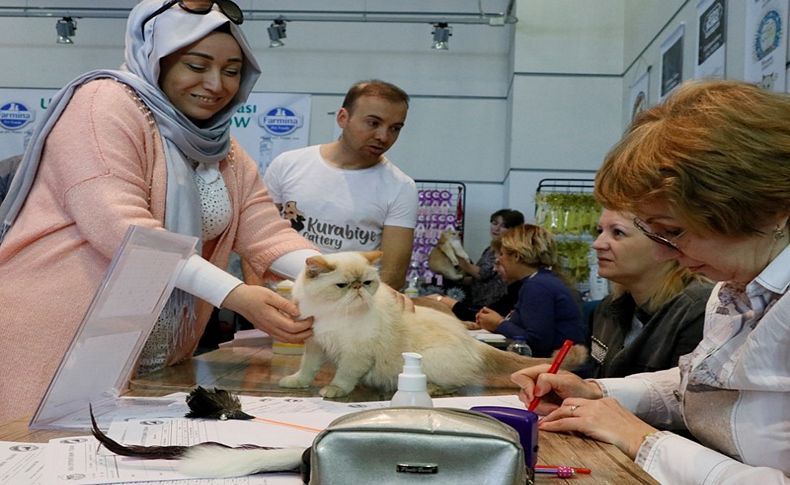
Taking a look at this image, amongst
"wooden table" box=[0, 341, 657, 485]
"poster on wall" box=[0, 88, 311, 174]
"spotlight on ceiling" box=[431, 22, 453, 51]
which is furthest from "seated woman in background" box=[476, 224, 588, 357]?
"poster on wall" box=[0, 88, 311, 174]

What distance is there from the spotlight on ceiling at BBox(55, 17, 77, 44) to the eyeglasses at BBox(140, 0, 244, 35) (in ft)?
18.2

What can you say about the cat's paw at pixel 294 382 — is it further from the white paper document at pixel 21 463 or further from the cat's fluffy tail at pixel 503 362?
the white paper document at pixel 21 463

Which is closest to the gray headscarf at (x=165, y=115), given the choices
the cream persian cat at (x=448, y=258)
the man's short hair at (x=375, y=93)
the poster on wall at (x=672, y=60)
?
the man's short hair at (x=375, y=93)

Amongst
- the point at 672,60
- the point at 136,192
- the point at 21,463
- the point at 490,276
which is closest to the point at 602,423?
the point at 21,463

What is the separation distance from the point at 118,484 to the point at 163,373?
0.84 meters

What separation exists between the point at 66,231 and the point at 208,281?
280 millimetres

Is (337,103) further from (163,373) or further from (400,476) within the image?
(400,476)

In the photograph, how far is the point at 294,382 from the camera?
1.49 m

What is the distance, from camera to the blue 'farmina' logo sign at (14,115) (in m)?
7.11

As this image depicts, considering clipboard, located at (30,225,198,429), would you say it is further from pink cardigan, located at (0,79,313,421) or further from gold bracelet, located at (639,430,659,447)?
gold bracelet, located at (639,430,659,447)

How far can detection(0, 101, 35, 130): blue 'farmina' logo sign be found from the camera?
23.3 ft

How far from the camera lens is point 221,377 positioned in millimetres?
1558

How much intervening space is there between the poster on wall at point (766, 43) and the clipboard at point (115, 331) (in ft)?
7.44

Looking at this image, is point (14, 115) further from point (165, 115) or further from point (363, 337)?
point (363, 337)
